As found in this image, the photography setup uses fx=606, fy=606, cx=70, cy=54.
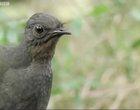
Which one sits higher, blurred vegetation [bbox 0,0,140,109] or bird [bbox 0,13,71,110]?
blurred vegetation [bbox 0,0,140,109]

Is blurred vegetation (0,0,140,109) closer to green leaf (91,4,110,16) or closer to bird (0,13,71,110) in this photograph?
green leaf (91,4,110,16)

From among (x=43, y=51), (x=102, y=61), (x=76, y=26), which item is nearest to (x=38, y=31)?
(x=43, y=51)

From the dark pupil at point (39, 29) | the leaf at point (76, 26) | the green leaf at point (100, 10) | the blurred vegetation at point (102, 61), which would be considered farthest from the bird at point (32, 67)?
the blurred vegetation at point (102, 61)

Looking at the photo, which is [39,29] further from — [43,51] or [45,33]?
[43,51]

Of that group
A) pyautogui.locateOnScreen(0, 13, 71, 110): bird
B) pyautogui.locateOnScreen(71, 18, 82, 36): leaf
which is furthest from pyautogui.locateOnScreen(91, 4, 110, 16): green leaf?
pyautogui.locateOnScreen(0, 13, 71, 110): bird

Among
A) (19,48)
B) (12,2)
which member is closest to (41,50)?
(19,48)

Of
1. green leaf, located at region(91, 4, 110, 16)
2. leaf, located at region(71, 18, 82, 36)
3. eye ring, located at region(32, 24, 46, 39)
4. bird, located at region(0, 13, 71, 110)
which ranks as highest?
green leaf, located at region(91, 4, 110, 16)

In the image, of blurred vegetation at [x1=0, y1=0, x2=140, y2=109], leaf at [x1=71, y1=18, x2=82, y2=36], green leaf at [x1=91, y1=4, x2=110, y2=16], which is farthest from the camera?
blurred vegetation at [x1=0, y1=0, x2=140, y2=109]

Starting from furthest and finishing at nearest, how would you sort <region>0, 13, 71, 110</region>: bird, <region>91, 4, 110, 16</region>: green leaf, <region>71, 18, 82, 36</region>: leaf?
<region>91, 4, 110, 16</region>: green leaf
<region>71, 18, 82, 36</region>: leaf
<region>0, 13, 71, 110</region>: bird
